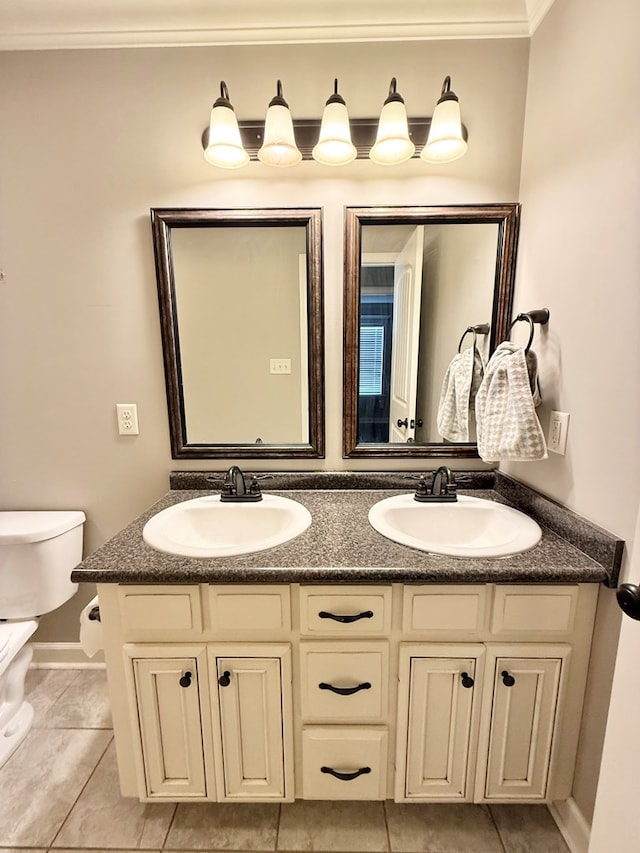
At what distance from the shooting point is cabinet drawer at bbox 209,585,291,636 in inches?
36.5

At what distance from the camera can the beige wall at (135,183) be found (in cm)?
122

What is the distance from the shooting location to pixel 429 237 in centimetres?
128

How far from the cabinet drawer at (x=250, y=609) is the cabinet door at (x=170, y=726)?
0.48 feet

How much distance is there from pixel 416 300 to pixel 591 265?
0.51 m

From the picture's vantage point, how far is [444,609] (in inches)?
36.6

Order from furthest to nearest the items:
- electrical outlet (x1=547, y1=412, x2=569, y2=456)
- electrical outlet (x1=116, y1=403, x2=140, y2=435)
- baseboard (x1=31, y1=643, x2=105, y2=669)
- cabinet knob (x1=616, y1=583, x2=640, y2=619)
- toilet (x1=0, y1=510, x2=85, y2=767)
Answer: baseboard (x1=31, y1=643, x2=105, y2=669) → electrical outlet (x1=116, y1=403, x2=140, y2=435) → toilet (x1=0, y1=510, x2=85, y2=767) → electrical outlet (x1=547, y1=412, x2=569, y2=456) → cabinet knob (x1=616, y1=583, x2=640, y2=619)

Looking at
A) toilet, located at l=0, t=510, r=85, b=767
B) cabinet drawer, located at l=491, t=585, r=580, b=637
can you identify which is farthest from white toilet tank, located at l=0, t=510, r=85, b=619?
cabinet drawer, located at l=491, t=585, r=580, b=637

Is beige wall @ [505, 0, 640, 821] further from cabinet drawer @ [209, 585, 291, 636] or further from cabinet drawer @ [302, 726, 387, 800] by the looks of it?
cabinet drawer @ [209, 585, 291, 636]

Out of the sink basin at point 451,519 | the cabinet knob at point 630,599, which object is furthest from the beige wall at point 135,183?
the cabinet knob at point 630,599

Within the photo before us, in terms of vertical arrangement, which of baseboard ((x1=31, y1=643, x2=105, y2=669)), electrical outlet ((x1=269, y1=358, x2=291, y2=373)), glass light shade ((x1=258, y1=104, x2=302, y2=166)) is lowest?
baseboard ((x1=31, y1=643, x2=105, y2=669))

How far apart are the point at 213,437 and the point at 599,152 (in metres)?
1.44

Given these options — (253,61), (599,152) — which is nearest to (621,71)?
(599,152)

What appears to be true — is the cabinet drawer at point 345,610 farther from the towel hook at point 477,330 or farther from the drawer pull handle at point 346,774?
the towel hook at point 477,330

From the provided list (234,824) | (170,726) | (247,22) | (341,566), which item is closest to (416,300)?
(341,566)
